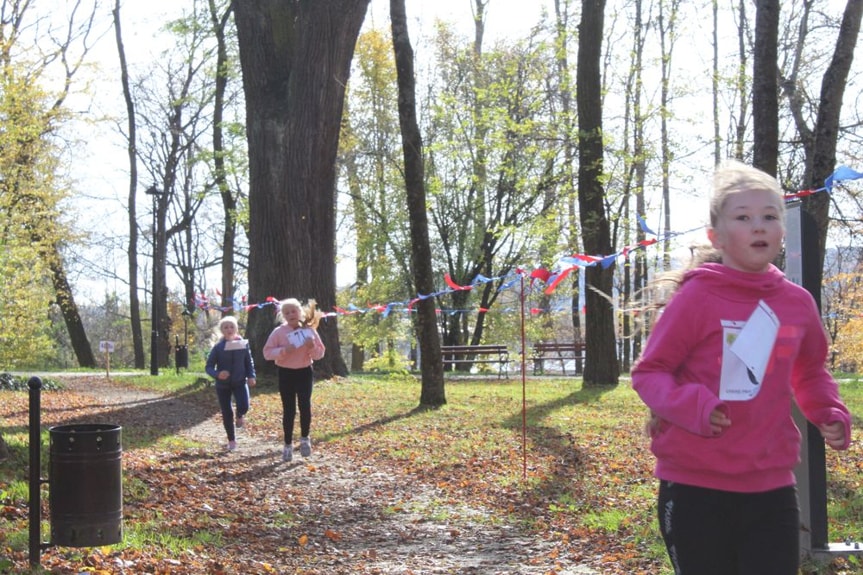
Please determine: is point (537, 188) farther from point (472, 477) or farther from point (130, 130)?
point (472, 477)

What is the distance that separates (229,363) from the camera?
38.8 ft

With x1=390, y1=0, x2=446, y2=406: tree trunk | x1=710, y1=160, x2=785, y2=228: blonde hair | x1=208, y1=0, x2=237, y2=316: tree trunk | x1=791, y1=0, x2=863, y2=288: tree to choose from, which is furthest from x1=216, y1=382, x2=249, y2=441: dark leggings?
x1=208, y1=0, x2=237, y2=316: tree trunk

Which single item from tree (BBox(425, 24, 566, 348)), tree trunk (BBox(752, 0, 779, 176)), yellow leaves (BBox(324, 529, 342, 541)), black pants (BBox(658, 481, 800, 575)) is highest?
tree (BBox(425, 24, 566, 348))

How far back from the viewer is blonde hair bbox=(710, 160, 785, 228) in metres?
3.13

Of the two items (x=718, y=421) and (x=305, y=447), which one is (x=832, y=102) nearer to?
(x=305, y=447)

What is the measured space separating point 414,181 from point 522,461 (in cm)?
607

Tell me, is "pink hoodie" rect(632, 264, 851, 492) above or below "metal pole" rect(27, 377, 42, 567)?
above

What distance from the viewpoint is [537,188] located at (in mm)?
33938

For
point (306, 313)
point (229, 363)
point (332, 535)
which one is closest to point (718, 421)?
point (332, 535)

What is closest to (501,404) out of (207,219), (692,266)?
(692,266)

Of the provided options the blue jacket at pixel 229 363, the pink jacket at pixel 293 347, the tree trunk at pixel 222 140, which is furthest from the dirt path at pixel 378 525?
the tree trunk at pixel 222 140

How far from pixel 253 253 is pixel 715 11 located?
22541 mm

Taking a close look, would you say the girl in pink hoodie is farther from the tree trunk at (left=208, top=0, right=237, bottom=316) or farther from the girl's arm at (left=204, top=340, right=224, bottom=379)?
the tree trunk at (left=208, top=0, right=237, bottom=316)

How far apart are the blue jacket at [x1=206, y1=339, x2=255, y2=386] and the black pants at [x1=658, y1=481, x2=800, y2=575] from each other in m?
9.36
